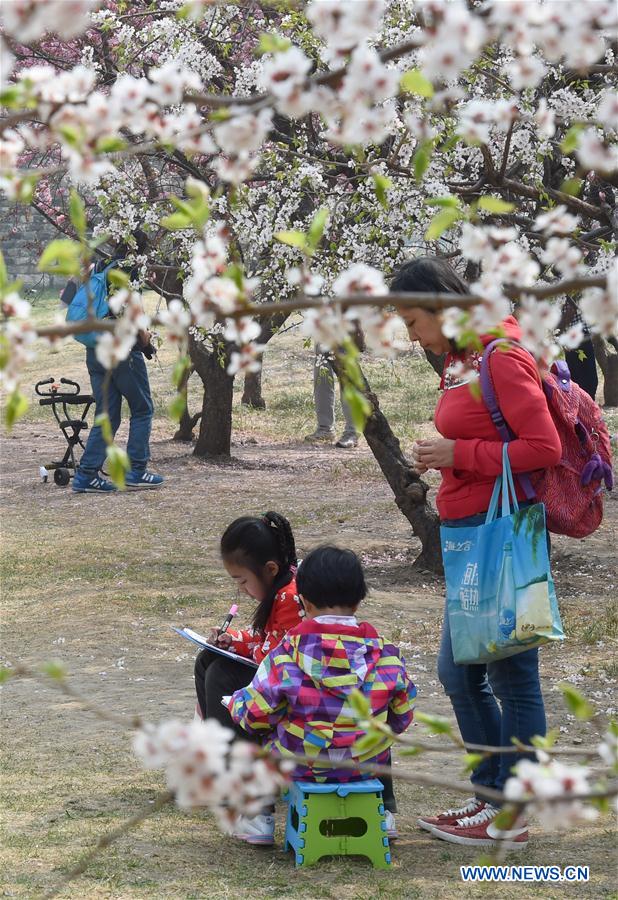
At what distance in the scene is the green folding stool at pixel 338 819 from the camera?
316 centimetres

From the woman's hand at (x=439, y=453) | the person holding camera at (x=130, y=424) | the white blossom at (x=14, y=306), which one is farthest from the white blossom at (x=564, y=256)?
the person holding camera at (x=130, y=424)

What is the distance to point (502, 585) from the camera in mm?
3152

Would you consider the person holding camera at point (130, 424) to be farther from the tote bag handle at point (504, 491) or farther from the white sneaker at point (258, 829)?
the tote bag handle at point (504, 491)

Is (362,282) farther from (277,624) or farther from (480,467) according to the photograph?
(277,624)

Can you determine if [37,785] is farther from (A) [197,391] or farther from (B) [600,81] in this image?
(A) [197,391]

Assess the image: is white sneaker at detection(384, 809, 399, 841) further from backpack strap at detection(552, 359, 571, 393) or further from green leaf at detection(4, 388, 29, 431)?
green leaf at detection(4, 388, 29, 431)

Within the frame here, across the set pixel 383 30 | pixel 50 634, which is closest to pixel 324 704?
pixel 50 634

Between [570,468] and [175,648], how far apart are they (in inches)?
111

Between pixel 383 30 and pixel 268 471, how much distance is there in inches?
222

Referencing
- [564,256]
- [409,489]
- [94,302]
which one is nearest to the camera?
[564,256]

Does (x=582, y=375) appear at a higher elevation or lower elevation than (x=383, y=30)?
lower

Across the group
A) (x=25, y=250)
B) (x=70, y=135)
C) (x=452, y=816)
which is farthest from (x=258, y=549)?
(x=25, y=250)

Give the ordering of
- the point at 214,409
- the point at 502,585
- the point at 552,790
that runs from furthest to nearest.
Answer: the point at 214,409 < the point at 502,585 < the point at 552,790

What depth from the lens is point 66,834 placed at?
3.45 metres
